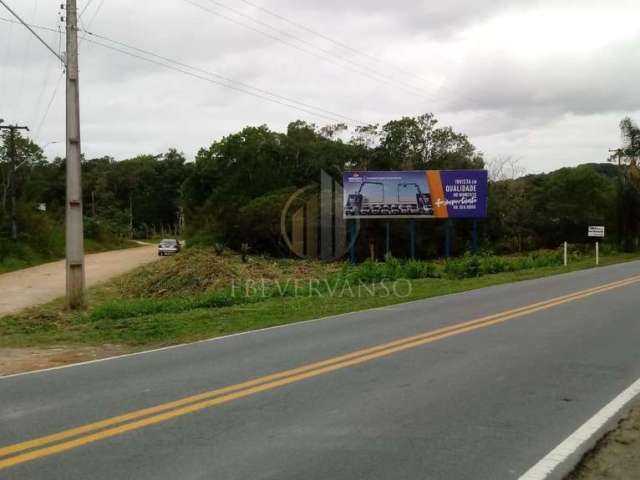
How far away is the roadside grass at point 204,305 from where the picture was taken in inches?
539

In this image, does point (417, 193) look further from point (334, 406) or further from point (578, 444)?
point (578, 444)

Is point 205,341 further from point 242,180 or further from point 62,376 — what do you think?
point 242,180

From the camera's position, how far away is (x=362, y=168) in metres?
65.8

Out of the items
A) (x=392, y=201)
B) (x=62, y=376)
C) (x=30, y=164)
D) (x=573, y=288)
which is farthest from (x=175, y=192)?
(x=62, y=376)

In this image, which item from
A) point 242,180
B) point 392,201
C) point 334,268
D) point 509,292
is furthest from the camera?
point 242,180

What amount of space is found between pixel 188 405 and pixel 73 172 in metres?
12.5

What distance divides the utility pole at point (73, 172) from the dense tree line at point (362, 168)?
87.1ft

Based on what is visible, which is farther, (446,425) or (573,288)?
(573,288)

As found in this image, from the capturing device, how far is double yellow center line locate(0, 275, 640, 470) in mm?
5840

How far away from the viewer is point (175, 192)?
A: 108m

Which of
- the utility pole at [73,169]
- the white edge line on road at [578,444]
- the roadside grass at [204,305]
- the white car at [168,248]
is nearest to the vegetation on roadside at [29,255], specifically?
the white car at [168,248]

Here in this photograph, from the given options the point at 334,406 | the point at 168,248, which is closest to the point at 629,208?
the point at 168,248

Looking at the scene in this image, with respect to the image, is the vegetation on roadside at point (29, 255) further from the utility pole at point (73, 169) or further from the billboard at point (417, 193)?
the utility pole at point (73, 169)

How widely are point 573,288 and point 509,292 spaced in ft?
7.40
